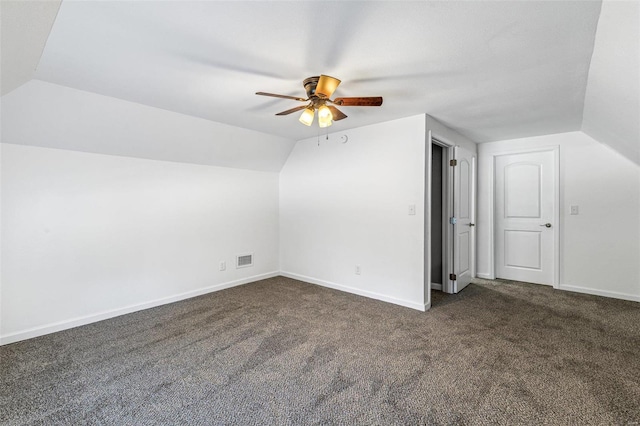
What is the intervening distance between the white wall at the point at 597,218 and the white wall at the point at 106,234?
15.1ft

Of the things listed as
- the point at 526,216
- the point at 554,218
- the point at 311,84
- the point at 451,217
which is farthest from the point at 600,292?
the point at 311,84

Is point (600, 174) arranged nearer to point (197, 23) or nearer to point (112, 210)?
point (197, 23)

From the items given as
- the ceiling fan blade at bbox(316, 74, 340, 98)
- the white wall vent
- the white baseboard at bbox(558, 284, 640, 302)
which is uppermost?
the ceiling fan blade at bbox(316, 74, 340, 98)

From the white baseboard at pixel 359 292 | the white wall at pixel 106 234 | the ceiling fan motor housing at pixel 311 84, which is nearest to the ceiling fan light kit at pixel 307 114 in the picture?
the ceiling fan motor housing at pixel 311 84

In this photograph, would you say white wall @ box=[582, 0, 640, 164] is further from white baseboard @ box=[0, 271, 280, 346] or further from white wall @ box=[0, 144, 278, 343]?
white baseboard @ box=[0, 271, 280, 346]

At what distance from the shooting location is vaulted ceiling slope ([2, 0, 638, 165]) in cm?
158

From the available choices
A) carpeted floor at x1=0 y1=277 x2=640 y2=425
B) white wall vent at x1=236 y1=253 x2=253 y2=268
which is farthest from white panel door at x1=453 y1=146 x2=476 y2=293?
white wall vent at x1=236 y1=253 x2=253 y2=268

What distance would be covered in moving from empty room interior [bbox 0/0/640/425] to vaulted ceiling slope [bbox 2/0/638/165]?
0.02 m

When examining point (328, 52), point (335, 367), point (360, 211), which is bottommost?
point (335, 367)

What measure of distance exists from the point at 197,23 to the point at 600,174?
16.2 ft

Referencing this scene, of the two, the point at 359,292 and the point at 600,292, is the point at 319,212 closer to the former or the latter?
the point at 359,292

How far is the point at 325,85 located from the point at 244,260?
3159 mm

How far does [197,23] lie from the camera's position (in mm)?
1668

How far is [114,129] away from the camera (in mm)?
3029
